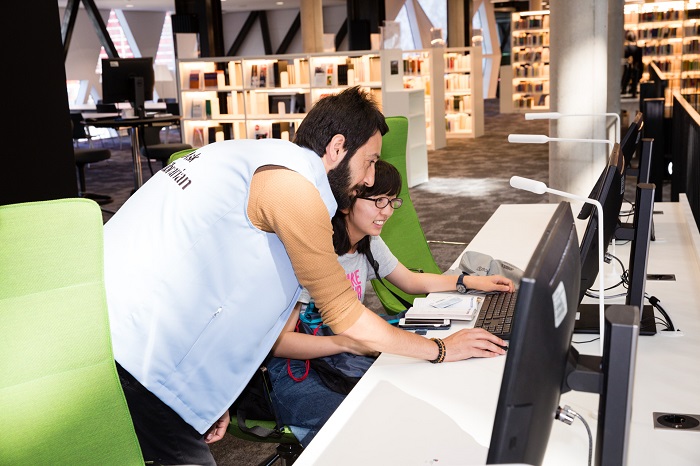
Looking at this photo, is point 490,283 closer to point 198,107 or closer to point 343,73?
point 343,73

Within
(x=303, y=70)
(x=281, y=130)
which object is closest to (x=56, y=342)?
(x=281, y=130)

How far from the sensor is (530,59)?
19.0 meters

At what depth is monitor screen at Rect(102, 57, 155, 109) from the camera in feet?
29.6

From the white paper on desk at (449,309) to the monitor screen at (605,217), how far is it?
17.0 inches

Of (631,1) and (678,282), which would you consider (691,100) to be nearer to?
(631,1)

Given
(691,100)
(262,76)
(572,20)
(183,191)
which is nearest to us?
(183,191)

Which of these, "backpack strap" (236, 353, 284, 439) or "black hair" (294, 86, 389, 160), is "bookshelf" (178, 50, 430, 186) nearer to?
"backpack strap" (236, 353, 284, 439)

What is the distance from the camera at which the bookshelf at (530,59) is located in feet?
61.6

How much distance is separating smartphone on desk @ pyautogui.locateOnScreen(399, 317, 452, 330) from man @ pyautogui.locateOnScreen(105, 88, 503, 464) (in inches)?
17.6

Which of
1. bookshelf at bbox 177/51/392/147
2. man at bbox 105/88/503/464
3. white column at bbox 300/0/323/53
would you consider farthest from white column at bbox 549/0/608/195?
white column at bbox 300/0/323/53

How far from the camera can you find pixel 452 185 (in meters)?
9.49

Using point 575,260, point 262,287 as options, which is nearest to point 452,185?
point 262,287

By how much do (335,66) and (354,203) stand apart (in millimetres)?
7721

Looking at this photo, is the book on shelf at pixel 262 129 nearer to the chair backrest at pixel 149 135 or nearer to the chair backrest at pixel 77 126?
the chair backrest at pixel 149 135
